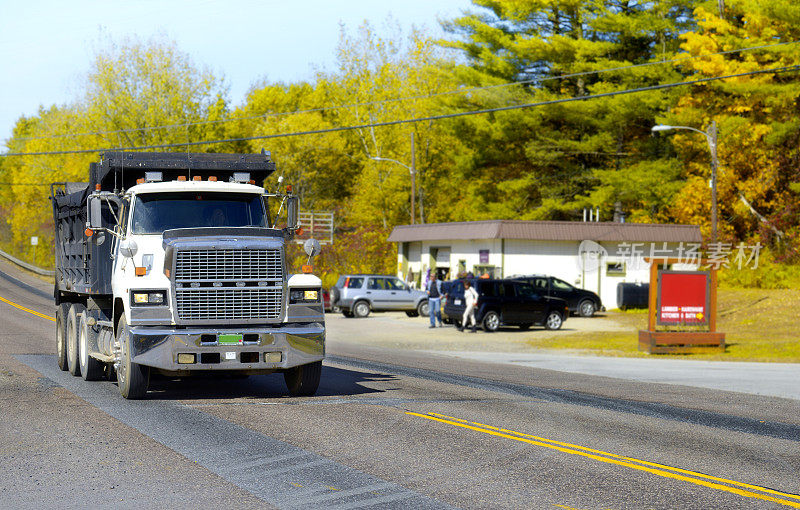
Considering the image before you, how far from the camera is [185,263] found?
12914 millimetres

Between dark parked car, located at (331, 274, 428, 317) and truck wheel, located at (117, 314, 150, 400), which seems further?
dark parked car, located at (331, 274, 428, 317)

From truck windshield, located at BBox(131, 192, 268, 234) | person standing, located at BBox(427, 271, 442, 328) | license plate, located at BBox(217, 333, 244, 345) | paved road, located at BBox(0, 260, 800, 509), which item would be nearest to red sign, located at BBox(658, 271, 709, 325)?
paved road, located at BBox(0, 260, 800, 509)

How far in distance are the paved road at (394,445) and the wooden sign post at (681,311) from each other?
7.80m

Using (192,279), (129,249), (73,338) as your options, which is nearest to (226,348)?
(192,279)

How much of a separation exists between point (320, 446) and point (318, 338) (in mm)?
3524

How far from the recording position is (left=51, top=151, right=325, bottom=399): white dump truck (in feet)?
42.2

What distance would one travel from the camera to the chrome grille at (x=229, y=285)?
12.9 m

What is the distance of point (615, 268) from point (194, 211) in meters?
33.4

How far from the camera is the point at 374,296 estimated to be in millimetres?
41875

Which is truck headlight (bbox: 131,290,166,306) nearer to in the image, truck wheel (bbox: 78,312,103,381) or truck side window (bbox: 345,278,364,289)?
truck wheel (bbox: 78,312,103,381)

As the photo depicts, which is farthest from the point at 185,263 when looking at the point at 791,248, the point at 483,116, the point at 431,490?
the point at 483,116

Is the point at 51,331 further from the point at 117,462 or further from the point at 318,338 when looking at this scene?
the point at 117,462

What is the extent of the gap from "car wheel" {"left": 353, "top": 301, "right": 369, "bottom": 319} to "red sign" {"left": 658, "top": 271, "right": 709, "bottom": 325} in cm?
1875

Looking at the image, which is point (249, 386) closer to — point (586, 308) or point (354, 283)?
point (354, 283)
